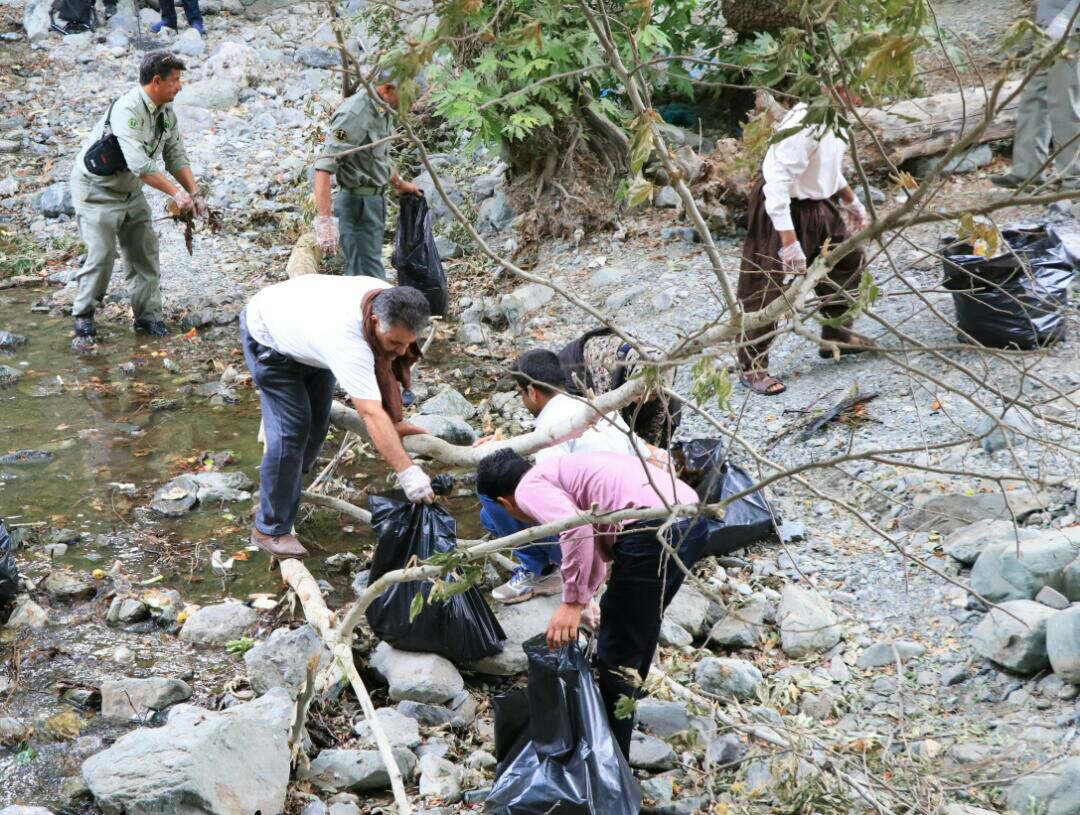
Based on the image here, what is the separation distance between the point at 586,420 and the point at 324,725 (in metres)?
1.32

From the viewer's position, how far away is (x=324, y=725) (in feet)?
11.5

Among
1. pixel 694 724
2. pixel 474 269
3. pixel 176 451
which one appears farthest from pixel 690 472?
pixel 474 269

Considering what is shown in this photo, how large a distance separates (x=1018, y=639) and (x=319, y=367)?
2657 millimetres

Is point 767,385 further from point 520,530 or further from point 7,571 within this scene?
point 7,571

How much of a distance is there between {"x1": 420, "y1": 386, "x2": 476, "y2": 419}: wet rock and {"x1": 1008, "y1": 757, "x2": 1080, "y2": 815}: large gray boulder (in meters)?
3.54

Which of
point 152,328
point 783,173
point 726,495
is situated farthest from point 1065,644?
point 152,328

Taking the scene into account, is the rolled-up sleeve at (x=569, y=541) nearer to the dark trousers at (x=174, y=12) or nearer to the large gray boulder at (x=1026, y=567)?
the large gray boulder at (x=1026, y=567)

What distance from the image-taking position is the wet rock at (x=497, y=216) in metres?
8.13

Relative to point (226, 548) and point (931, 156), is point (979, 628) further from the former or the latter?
point (931, 156)

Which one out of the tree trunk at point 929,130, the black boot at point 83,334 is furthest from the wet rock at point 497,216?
the black boot at point 83,334

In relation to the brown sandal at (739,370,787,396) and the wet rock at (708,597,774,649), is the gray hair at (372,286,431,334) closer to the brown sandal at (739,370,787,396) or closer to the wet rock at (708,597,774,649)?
the wet rock at (708,597,774,649)

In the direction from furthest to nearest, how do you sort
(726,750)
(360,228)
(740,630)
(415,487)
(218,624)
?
1. (360,228)
2. (218,624)
3. (740,630)
4. (415,487)
5. (726,750)

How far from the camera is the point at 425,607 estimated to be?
3.67 meters

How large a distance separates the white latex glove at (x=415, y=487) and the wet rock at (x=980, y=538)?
1934mm
